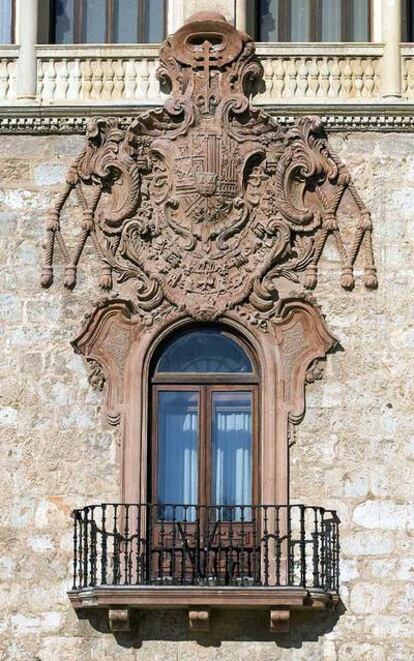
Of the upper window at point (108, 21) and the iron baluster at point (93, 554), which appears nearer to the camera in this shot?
the iron baluster at point (93, 554)

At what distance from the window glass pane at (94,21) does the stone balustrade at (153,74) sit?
597 mm

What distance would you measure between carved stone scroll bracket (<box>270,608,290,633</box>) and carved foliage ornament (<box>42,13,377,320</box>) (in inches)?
125

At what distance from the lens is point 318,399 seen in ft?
72.5

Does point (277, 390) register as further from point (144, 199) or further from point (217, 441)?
point (144, 199)

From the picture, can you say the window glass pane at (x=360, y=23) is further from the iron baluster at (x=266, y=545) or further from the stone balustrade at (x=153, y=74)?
the iron baluster at (x=266, y=545)

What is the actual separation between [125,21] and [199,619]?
6.72 meters

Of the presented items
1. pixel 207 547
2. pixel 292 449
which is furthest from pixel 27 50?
pixel 207 547

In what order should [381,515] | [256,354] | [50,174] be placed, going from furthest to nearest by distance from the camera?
[50,174]
[256,354]
[381,515]

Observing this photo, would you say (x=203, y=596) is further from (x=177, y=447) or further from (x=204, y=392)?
(x=204, y=392)

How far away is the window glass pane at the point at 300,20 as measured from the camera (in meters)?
23.6

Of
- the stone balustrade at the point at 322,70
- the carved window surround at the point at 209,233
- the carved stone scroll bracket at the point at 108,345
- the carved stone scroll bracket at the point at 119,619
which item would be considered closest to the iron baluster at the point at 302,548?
the carved window surround at the point at 209,233

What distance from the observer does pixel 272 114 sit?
74.2 feet

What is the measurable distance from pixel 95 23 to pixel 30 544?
19.2ft

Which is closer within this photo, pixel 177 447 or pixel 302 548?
pixel 302 548
